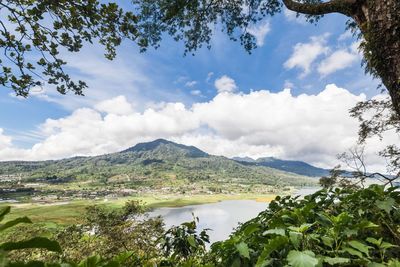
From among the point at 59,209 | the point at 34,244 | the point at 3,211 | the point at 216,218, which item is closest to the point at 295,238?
the point at 34,244

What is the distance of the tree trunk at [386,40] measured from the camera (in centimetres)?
385

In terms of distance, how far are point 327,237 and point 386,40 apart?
3245mm

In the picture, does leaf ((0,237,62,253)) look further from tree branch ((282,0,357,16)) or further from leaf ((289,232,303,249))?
tree branch ((282,0,357,16))

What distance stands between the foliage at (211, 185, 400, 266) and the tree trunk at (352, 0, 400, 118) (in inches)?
73.6

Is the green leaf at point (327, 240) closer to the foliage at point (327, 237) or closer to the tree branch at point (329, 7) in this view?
the foliage at point (327, 237)

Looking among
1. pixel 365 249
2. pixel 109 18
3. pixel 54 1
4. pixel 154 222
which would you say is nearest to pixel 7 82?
pixel 54 1

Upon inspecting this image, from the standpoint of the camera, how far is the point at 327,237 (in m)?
1.97

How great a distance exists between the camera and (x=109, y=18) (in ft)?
14.2

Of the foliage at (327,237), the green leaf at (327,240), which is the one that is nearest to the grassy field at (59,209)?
the foliage at (327,237)

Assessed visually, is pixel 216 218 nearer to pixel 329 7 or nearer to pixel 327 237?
pixel 329 7

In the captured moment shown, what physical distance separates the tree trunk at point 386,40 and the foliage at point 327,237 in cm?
187

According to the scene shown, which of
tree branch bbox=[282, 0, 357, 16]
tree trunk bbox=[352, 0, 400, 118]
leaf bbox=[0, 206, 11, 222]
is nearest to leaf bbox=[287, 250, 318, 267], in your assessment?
leaf bbox=[0, 206, 11, 222]

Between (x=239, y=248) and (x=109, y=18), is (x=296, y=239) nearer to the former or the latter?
(x=239, y=248)

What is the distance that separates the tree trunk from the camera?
3848 millimetres
